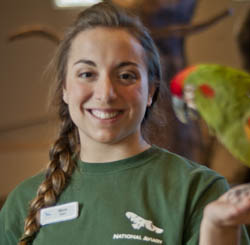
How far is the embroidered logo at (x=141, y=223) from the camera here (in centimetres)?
88

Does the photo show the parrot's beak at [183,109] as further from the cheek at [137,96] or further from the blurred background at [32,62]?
the blurred background at [32,62]

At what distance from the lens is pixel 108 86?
2.99 feet

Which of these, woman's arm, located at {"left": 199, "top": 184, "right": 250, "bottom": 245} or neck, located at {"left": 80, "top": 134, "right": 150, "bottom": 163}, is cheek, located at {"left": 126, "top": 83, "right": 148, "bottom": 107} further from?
woman's arm, located at {"left": 199, "top": 184, "right": 250, "bottom": 245}

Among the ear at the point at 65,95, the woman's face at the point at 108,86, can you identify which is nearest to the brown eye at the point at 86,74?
the woman's face at the point at 108,86

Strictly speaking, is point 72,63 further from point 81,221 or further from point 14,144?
point 14,144

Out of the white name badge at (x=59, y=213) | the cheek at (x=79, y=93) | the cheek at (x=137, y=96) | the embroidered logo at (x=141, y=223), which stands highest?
the cheek at (x=79, y=93)

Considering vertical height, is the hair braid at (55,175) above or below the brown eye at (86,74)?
below

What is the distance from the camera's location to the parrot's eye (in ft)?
2.37

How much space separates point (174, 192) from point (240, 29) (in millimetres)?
2153

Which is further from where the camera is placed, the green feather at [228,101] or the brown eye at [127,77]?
the brown eye at [127,77]

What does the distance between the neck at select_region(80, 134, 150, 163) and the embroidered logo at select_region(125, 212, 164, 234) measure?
0.15m

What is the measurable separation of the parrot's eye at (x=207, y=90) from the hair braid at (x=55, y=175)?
47 cm

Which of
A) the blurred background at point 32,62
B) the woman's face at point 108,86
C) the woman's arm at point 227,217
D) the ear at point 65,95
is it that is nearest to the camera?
the woman's arm at point 227,217

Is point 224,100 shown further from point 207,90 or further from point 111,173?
point 111,173
